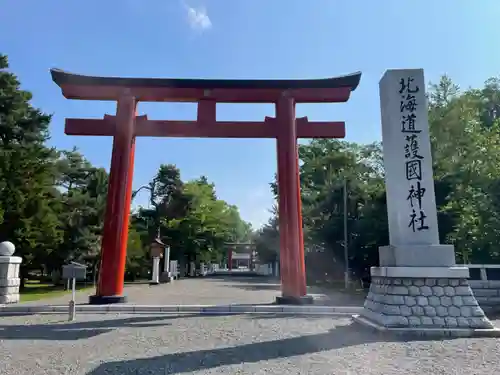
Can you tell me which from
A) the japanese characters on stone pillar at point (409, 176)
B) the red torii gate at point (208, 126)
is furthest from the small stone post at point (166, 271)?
the japanese characters on stone pillar at point (409, 176)

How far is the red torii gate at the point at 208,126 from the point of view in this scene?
10.8 m

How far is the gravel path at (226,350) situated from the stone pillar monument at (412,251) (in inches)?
21.9

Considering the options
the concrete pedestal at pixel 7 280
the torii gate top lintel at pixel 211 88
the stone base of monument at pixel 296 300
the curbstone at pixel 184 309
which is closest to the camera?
the curbstone at pixel 184 309

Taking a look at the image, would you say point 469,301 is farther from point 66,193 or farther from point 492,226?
point 66,193

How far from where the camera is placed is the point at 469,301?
22.9ft

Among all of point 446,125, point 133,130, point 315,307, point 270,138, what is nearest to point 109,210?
point 133,130

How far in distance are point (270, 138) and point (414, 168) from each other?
495 cm

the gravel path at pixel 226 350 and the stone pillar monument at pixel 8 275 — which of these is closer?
the gravel path at pixel 226 350

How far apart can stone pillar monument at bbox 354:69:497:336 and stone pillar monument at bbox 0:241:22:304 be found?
10.1 meters

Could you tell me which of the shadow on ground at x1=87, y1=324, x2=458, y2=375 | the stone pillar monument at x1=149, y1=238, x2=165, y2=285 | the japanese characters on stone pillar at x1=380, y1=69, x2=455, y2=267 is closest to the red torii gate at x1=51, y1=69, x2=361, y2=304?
the japanese characters on stone pillar at x1=380, y1=69, x2=455, y2=267

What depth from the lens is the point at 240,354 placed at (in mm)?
5422

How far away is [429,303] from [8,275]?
11.4 metres

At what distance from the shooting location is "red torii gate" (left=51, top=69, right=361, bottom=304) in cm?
1084

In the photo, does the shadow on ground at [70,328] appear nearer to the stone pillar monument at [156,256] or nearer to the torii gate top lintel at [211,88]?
the torii gate top lintel at [211,88]
